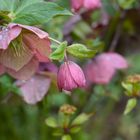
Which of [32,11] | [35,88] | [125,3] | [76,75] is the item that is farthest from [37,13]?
[125,3]

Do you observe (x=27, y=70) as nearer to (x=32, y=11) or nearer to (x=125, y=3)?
(x=32, y=11)

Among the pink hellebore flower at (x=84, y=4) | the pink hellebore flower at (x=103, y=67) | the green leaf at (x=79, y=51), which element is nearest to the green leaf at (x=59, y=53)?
the green leaf at (x=79, y=51)

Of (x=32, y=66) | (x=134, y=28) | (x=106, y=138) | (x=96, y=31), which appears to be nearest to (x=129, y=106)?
(x=32, y=66)

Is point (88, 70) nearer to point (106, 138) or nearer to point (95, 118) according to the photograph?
point (95, 118)

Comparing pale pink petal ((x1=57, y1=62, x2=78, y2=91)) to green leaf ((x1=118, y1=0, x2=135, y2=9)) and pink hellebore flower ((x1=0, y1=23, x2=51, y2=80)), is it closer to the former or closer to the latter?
pink hellebore flower ((x1=0, y1=23, x2=51, y2=80))

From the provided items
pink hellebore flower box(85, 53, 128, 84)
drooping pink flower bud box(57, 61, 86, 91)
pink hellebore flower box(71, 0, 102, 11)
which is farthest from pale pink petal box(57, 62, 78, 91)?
pink hellebore flower box(85, 53, 128, 84)
